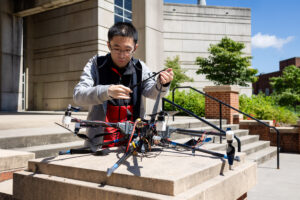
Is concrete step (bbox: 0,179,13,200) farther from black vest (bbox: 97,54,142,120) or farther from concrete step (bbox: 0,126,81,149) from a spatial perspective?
concrete step (bbox: 0,126,81,149)

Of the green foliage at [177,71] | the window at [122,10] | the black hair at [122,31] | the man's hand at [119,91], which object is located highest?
the window at [122,10]

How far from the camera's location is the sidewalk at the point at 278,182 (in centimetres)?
480

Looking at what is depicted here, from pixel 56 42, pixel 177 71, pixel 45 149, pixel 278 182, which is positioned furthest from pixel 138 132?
pixel 177 71

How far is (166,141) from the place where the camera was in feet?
8.30

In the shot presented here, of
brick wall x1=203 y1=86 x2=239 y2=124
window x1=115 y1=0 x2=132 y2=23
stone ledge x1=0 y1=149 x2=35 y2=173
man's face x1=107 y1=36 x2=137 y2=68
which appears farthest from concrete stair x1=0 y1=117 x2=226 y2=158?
window x1=115 y1=0 x2=132 y2=23

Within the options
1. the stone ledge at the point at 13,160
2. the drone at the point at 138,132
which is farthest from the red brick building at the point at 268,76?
the stone ledge at the point at 13,160

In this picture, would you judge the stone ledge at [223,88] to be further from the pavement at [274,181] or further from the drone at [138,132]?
the drone at [138,132]

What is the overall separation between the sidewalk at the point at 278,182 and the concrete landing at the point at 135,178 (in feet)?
9.23

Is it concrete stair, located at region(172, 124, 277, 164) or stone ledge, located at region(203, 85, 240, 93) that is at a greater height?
stone ledge, located at region(203, 85, 240, 93)

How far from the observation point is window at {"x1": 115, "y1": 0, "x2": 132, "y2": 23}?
17.2m

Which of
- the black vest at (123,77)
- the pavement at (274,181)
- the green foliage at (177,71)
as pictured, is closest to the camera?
the black vest at (123,77)

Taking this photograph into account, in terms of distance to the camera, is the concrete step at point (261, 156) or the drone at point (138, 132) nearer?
the drone at point (138, 132)

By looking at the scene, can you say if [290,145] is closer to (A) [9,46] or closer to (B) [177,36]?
(A) [9,46]

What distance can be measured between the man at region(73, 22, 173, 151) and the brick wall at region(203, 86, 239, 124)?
27.7 ft
